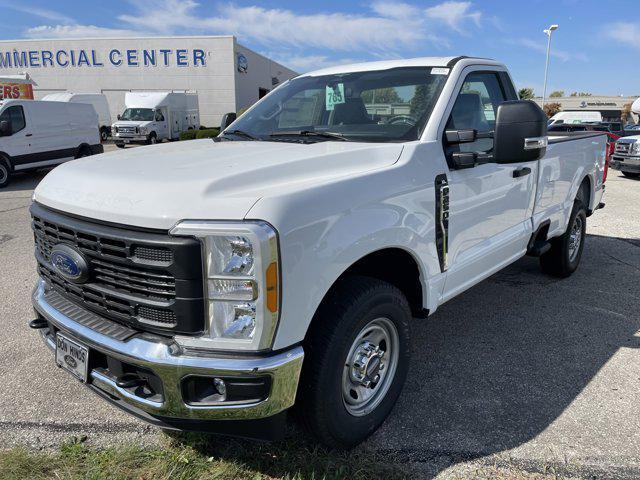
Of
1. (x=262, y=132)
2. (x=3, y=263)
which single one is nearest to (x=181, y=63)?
(x=3, y=263)

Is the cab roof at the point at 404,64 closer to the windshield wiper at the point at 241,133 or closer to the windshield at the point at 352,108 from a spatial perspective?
the windshield at the point at 352,108

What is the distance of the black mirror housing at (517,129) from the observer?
9.05ft

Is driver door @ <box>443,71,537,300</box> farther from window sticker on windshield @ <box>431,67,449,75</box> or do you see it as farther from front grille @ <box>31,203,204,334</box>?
front grille @ <box>31,203,204,334</box>

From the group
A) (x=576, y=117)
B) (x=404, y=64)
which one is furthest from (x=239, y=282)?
(x=576, y=117)

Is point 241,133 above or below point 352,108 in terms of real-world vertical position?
below

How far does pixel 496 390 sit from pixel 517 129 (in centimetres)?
165

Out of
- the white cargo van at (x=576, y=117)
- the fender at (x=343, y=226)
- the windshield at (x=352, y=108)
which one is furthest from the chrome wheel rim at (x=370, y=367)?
the white cargo van at (x=576, y=117)

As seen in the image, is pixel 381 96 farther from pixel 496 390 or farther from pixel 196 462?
pixel 196 462

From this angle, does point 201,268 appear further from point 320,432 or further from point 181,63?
point 181,63

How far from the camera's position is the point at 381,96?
11.2ft

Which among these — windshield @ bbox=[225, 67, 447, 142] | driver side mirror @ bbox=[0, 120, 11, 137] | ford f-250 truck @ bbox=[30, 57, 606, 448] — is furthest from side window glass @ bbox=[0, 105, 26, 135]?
ford f-250 truck @ bbox=[30, 57, 606, 448]

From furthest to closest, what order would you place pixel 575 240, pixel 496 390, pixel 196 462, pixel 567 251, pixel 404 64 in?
pixel 575 240, pixel 567 251, pixel 404 64, pixel 496 390, pixel 196 462

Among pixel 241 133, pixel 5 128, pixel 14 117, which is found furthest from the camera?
pixel 14 117

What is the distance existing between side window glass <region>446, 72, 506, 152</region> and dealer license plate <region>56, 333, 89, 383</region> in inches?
92.5
